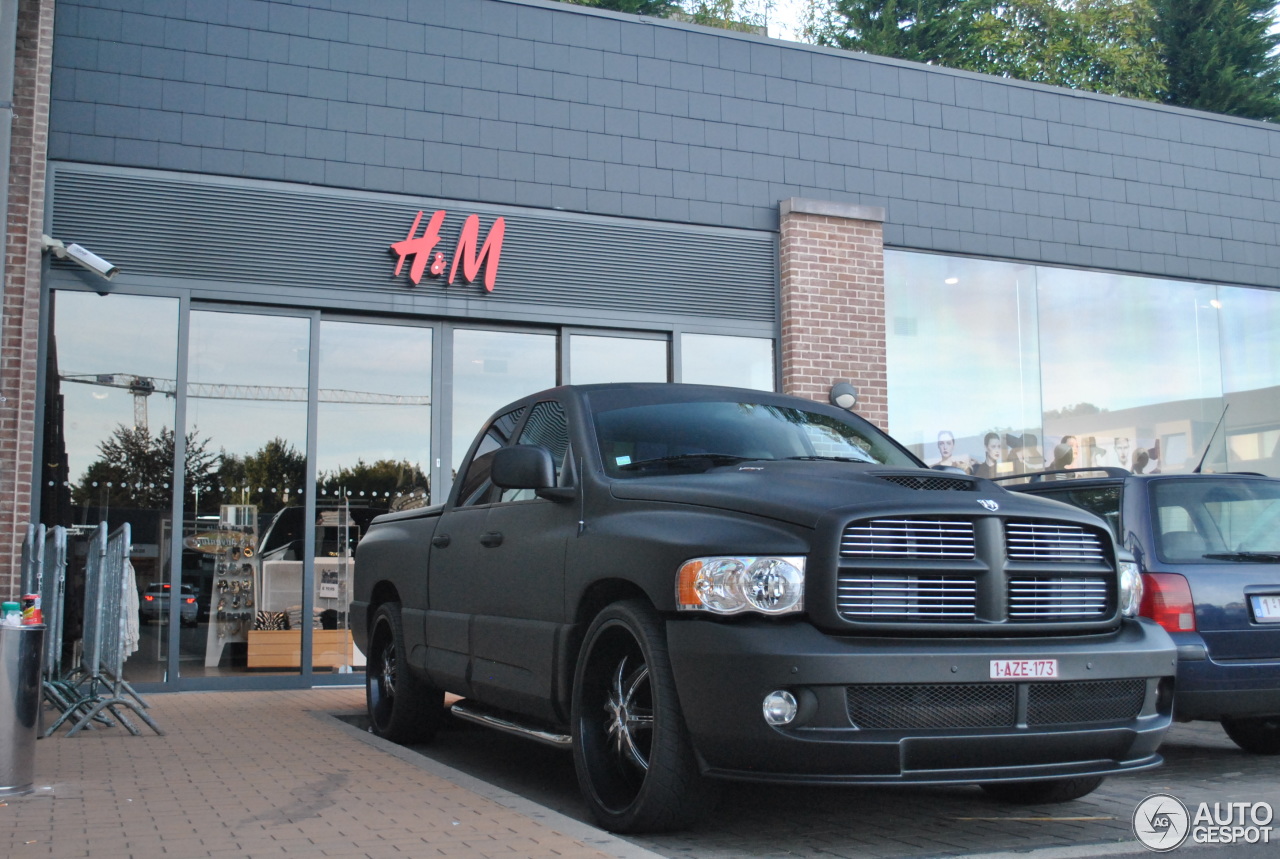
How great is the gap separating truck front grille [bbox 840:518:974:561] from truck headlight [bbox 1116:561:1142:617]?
3.01 feet

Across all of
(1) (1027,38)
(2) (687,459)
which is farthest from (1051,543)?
(1) (1027,38)

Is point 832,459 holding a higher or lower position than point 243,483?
lower

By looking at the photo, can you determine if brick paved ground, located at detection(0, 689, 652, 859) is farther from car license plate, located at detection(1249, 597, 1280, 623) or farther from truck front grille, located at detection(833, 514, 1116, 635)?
car license plate, located at detection(1249, 597, 1280, 623)

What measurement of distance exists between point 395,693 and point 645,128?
720 centimetres

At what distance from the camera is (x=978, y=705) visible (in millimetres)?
4426

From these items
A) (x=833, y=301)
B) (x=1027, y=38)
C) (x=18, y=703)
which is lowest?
(x=18, y=703)

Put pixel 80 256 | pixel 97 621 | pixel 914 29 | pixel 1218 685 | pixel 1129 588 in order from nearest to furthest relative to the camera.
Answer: pixel 1129 588
pixel 1218 685
pixel 97 621
pixel 80 256
pixel 914 29

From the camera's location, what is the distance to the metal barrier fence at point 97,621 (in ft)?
26.3

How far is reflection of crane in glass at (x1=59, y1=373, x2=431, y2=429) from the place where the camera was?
35.5ft

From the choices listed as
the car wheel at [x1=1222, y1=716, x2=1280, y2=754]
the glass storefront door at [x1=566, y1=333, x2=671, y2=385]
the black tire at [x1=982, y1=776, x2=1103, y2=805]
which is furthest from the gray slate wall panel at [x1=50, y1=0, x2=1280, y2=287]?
the black tire at [x1=982, y1=776, x2=1103, y2=805]

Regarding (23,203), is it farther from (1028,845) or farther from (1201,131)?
(1201,131)

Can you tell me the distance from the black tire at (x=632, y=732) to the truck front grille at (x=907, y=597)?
719mm

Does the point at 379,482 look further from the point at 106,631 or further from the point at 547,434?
the point at 547,434

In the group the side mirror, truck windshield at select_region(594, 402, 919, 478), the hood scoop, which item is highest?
truck windshield at select_region(594, 402, 919, 478)
